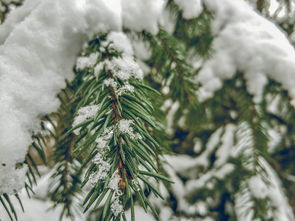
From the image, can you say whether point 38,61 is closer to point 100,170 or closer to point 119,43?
point 119,43

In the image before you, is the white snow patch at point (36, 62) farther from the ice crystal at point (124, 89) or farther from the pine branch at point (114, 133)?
the ice crystal at point (124, 89)

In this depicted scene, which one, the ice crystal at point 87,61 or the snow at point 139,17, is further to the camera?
the snow at point 139,17

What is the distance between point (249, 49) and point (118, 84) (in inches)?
19.9

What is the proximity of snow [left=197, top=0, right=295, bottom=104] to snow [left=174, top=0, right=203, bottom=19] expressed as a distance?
9 cm

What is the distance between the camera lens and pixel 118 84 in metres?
0.38

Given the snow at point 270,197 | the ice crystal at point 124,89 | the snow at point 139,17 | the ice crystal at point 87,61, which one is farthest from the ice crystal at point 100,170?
the snow at point 270,197

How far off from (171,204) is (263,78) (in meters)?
1.18

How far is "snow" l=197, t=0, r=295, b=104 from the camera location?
61 cm

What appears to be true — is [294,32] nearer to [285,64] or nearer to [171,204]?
[285,64]

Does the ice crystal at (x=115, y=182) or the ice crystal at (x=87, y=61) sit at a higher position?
the ice crystal at (x=87, y=61)

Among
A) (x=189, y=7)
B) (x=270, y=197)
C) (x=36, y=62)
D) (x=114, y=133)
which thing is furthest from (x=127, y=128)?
(x=270, y=197)

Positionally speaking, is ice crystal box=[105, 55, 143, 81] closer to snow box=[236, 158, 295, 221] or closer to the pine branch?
the pine branch

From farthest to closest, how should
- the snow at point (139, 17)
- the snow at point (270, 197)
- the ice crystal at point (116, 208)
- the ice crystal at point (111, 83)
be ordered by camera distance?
the snow at point (270, 197), the snow at point (139, 17), the ice crystal at point (111, 83), the ice crystal at point (116, 208)

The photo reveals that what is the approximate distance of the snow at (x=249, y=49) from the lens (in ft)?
1.99
